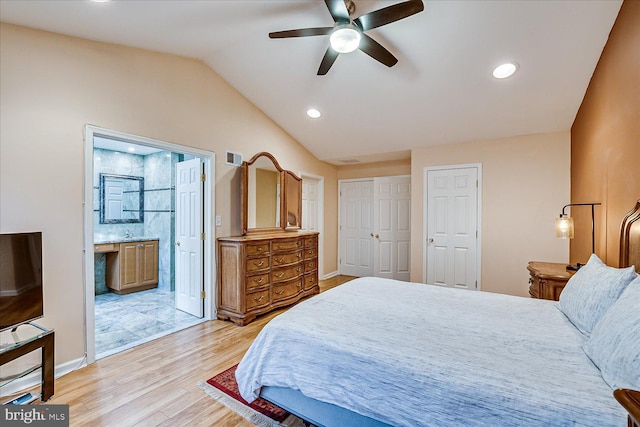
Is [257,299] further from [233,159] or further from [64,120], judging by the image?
[64,120]

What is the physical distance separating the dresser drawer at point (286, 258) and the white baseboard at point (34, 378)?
1.99m

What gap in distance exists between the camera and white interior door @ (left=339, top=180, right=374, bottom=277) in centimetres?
575

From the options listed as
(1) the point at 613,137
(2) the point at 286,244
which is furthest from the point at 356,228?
(1) the point at 613,137

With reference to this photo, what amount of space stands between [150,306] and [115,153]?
9.02ft

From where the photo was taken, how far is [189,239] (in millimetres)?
3619

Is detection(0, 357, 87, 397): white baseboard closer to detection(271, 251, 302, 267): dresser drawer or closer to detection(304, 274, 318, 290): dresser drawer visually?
detection(271, 251, 302, 267): dresser drawer

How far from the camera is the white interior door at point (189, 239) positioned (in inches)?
138

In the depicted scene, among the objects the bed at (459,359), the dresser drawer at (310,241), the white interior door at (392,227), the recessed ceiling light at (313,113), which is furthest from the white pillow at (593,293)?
the white interior door at (392,227)

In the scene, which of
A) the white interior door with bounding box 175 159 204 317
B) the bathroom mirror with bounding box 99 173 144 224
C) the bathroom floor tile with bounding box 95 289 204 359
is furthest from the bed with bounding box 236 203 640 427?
the bathroom mirror with bounding box 99 173 144 224

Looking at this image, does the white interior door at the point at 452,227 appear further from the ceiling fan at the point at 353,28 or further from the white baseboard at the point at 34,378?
the white baseboard at the point at 34,378

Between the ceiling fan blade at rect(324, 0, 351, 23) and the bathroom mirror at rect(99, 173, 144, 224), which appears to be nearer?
the ceiling fan blade at rect(324, 0, 351, 23)

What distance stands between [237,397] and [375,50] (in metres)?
2.81

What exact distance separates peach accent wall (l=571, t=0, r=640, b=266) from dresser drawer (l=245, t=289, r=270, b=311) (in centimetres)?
327

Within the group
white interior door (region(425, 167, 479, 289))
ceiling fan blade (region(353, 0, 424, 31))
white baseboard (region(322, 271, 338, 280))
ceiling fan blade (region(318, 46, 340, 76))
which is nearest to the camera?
ceiling fan blade (region(353, 0, 424, 31))
